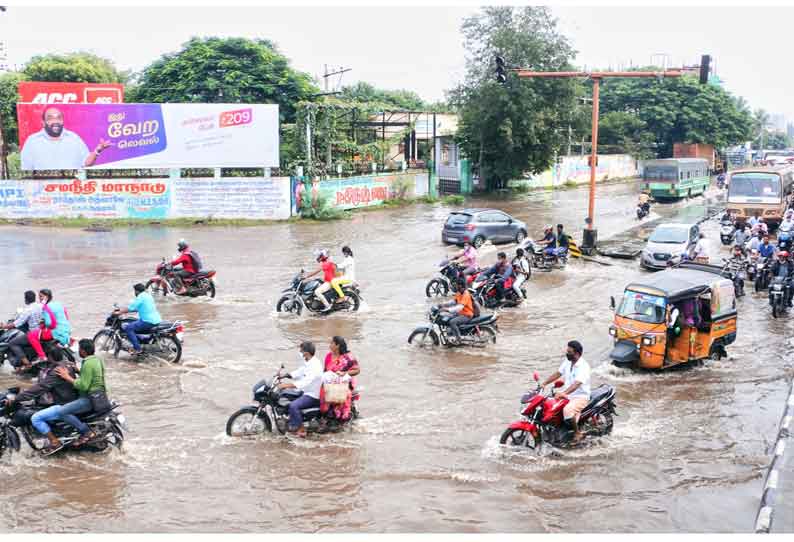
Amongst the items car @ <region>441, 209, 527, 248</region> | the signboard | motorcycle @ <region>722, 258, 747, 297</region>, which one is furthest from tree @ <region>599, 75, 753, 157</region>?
motorcycle @ <region>722, 258, 747, 297</region>

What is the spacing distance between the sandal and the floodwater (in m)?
0.18

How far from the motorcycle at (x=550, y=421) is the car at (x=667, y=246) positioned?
531 inches

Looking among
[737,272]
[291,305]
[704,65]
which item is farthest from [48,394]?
[704,65]

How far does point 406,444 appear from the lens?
996 cm

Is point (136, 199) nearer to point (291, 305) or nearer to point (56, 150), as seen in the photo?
point (56, 150)

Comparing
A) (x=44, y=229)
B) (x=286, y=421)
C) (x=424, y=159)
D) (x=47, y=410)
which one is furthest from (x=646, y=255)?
(x=424, y=159)

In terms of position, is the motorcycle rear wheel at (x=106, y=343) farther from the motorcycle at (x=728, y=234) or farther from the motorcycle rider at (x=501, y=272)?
the motorcycle at (x=728, y=234)

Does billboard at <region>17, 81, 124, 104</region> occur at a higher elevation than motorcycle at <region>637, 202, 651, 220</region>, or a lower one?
higher

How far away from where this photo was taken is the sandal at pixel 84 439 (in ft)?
30.3

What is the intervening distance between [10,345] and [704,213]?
34.1m

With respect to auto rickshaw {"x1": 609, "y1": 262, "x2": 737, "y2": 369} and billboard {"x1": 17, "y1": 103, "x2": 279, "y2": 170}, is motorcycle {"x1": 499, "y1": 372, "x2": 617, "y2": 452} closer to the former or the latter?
auto rickshaw {"x1": 609, "y1": 262, "x2": 737, "y2": 369}

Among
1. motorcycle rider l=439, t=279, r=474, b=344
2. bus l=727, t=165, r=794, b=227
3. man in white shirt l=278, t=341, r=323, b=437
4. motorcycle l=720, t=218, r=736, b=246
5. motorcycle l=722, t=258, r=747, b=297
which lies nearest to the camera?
man in white shirt l=278, t=341, r=323, b=437

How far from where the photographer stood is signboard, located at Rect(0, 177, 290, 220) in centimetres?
3316
